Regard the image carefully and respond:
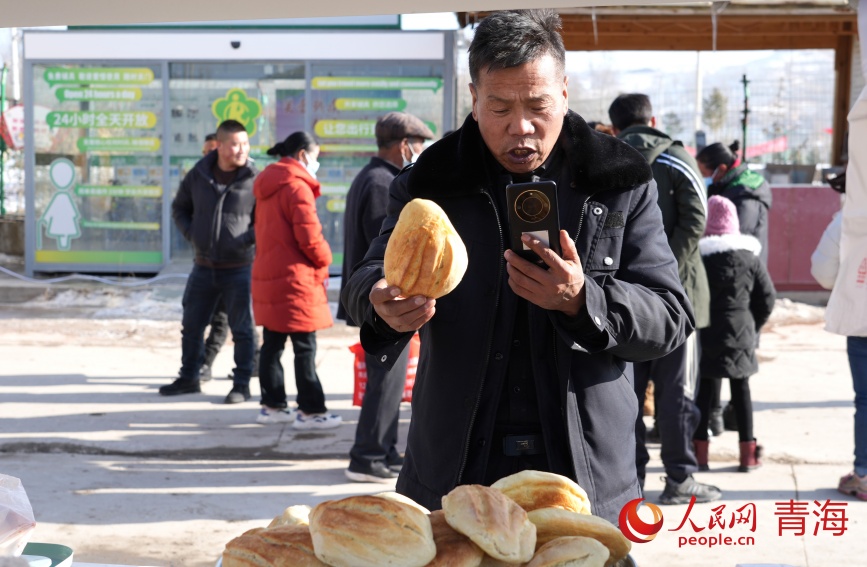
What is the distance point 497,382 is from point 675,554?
9.05 ft

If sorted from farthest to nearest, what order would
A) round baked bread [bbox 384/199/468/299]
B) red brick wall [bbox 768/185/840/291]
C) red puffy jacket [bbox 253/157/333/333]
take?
red brick wall [bbox 768/185/840/291], red puffy jacket [bbox 253/157/333/333], round baked bread [bbox 384/199/468/299]

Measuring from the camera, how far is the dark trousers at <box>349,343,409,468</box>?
18.8 feet

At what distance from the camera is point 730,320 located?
598 cm

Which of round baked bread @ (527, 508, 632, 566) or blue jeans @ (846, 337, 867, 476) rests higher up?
round baked bread @ (527, 508, 632, 566)

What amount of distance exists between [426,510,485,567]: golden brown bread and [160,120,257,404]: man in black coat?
621cm

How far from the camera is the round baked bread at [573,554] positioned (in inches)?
59.4

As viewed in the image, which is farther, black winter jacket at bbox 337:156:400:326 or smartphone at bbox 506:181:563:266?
black winter jacket at bbox 337:156:400:326

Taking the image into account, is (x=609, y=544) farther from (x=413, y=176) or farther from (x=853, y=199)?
(x=853, y=199)

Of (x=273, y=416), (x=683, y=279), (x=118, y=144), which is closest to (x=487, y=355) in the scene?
(x=683, y=279)

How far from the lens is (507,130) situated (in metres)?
Result: 2.29

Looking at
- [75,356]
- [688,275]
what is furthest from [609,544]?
[75,356]

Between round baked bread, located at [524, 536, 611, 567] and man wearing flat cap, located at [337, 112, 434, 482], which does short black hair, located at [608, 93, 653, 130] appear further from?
round baked bread, located at [524, 536, 611, 567]

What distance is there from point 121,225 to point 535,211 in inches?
507

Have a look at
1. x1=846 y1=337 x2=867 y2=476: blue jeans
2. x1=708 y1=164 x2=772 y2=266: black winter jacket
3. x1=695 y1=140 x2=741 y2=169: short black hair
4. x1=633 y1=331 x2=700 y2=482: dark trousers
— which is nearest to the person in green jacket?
x1=633 y1=331 x2=700 y2=482: dark trousers
